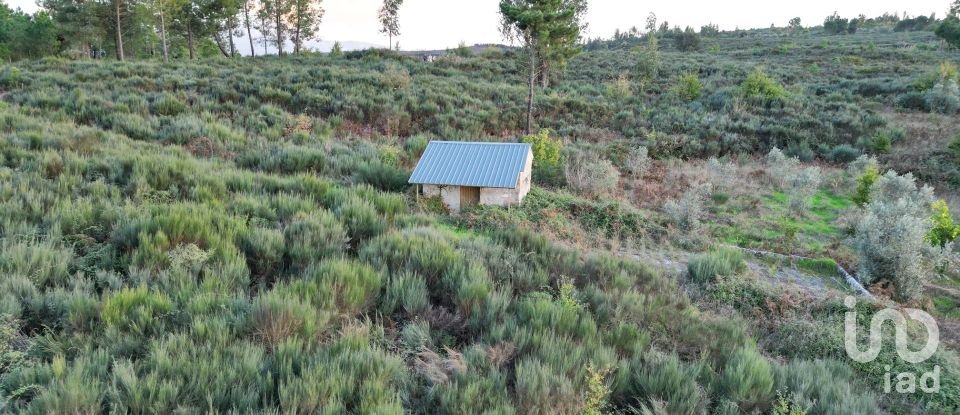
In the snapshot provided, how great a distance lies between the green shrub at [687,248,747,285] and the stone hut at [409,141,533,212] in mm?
3943

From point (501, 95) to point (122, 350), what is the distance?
23226 mm

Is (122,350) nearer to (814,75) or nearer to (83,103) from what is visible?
(83,103)

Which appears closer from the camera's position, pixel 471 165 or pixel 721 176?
pixel 471 165

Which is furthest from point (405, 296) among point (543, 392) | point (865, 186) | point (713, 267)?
point (865, 186)

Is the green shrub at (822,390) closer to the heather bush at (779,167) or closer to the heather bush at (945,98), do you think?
the heather bush at (779,167)

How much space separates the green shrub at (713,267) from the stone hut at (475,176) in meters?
3.94

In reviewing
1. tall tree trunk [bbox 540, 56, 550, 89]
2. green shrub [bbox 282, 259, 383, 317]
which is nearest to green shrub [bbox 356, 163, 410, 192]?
green shrub [bbox 282, 259, 383, 317]

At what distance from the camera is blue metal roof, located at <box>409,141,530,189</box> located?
10.3 metres

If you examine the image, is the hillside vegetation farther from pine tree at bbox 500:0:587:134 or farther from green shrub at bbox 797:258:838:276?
pine tree at bbox 500:0:587:134

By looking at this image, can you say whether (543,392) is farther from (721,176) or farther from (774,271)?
(721,176)

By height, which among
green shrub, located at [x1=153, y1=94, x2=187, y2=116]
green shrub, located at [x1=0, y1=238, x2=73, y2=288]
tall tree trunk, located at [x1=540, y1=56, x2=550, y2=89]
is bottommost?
green shrub, located at [x1=0, y1=238, x2=73, y2=288]

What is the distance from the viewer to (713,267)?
7.32 metres

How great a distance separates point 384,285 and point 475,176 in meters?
5.74

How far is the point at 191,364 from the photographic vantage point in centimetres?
309
